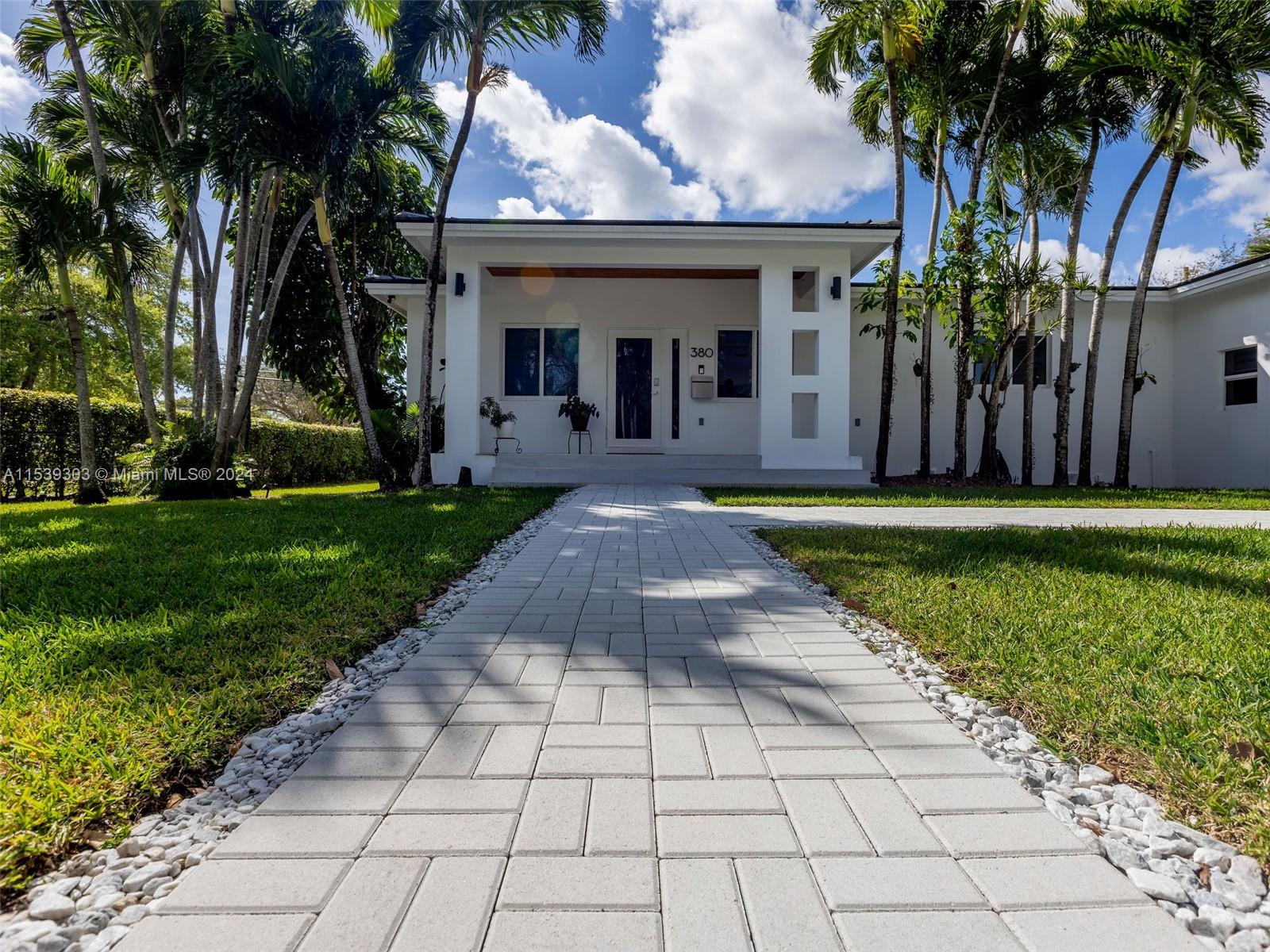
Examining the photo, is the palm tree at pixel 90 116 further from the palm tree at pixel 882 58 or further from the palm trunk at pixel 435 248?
the palm tree at pixel 882 58

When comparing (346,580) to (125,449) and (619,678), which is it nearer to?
(619,678)

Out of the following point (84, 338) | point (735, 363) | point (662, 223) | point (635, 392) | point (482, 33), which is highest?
point (482, 33)

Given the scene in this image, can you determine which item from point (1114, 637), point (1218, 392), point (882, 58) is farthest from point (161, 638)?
point (1218, 392)

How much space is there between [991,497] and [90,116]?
1366 cm

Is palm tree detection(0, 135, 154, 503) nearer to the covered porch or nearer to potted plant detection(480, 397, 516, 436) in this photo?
the covered porch

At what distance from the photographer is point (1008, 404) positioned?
1333 centimetres

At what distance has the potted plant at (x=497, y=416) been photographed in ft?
40.0

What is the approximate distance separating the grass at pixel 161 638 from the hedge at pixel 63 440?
5.41 meters

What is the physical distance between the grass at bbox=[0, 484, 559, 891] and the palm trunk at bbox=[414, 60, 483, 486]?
3608 millimetres

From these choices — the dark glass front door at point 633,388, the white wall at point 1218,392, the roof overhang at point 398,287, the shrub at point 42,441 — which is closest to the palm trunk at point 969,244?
the white wall at point 1218,392

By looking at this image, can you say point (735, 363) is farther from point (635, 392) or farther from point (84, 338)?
point (84, 338)

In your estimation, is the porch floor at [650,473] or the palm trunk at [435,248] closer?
the palm trunk at [435,248]

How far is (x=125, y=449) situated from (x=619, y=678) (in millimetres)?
13217

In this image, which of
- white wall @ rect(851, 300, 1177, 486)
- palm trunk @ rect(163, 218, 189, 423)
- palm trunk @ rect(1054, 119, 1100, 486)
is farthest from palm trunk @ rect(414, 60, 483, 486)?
palm trunk @ rect(1054, 119, 1100, 486)
